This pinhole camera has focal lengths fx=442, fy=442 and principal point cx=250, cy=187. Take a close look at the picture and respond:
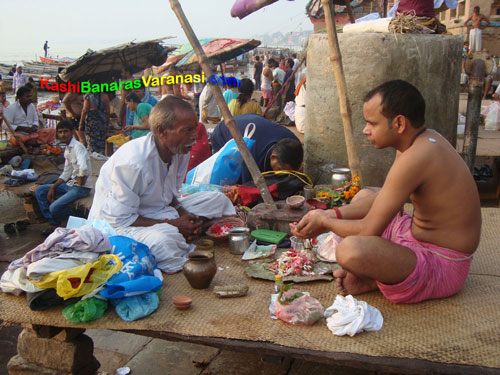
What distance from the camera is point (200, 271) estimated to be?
10.2 ft

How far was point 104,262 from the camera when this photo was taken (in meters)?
2.86

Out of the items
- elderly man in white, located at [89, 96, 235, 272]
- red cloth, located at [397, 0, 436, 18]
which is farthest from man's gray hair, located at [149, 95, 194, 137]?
red cloth, located at [397, 0, 436, 18]

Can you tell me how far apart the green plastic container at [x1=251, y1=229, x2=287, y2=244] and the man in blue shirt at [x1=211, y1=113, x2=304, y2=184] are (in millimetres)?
1284

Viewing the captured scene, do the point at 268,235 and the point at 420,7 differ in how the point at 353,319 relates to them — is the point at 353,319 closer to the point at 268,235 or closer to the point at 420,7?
the point at 268,235

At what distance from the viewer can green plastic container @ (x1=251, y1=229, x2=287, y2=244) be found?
393 centimetres

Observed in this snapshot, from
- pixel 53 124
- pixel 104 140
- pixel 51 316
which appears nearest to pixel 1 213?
pixel 104 140

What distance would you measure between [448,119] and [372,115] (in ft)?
10.4

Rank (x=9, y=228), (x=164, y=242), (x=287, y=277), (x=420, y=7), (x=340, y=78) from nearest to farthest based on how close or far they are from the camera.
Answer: (x=287, y=277) < (x=164, y=242) < (x=340, y=78) < (x=420, y=7) < (x=9, y=228)

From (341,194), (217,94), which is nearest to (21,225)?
(217,94)

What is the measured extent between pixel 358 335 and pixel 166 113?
2190mm

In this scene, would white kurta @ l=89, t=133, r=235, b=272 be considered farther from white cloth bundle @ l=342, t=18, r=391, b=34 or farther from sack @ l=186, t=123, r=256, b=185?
white cloth bundle @ l=342, t=18, r=391, b=34

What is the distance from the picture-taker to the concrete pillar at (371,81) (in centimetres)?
502

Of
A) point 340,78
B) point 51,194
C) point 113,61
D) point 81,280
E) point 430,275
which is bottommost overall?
point 51,194

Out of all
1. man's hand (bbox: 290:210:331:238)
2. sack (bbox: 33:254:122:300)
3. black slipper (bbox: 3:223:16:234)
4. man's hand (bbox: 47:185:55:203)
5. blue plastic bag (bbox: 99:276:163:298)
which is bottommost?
black slipper (bbox: 3:223:16:234)
